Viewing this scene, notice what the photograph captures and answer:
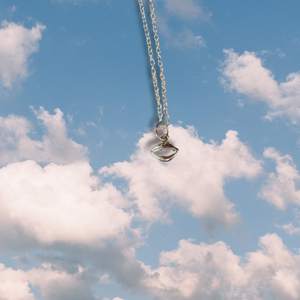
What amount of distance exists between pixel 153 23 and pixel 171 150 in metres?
2.60

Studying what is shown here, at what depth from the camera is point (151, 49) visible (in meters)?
5.95

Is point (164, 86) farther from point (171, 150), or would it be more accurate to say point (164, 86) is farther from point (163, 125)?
point (171, 150)

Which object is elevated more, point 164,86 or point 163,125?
point 164,86

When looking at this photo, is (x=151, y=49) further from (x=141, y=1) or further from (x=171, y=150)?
(x=171, y=150)

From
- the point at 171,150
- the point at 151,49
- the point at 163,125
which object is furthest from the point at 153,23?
the point at 171,150

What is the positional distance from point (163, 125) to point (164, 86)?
30.4 inches

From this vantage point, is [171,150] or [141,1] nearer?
[171,150]

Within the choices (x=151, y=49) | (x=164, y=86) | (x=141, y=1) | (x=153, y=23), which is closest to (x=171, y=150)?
(x=164, y=86)

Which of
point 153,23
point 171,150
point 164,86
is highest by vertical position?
point 153,23

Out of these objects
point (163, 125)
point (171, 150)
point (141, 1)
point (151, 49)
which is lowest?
point (171, 150)

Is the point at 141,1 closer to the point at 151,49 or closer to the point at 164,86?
the point at 151,49

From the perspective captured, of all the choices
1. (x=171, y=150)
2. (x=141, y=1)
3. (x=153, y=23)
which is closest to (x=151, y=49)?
(x=153, y=23)

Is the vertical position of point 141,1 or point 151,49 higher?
point 141,1

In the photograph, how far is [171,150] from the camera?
5758 millimetres
